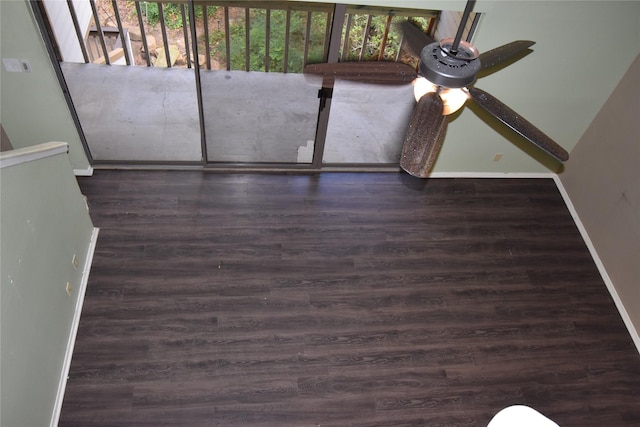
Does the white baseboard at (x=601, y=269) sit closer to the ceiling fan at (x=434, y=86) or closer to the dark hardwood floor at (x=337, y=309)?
the dark hardwood floor at (x=337, y=309)

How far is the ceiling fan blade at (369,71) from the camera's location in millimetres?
2182

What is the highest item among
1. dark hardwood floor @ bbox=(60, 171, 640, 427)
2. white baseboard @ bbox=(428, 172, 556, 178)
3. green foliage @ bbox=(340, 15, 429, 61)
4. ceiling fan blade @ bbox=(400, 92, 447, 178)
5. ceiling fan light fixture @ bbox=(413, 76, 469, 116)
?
ceiling fan light fixture @ bbox=(413, 76, 469, 116)

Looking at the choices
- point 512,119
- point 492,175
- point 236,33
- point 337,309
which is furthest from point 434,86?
point 492,175

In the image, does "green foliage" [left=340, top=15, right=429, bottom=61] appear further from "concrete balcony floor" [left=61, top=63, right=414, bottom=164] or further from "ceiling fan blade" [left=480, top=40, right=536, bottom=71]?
"ceiling fan blade" [left=480, top=40, right=536, bottom=71]

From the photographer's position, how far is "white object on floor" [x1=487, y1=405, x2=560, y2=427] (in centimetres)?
317

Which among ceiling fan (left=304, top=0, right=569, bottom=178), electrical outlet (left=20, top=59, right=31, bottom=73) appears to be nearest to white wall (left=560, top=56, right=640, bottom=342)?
ceiling fan (left=304, top=0, right=569, bottom=178)

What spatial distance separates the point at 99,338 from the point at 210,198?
155cm

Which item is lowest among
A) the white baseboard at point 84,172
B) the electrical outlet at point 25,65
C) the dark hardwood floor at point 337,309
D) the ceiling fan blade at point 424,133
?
the dark hardwood floor at point 337,309

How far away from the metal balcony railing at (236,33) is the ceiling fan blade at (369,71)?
52.6 inches

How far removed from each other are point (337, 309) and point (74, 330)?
199 cm

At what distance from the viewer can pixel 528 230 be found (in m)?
5.02

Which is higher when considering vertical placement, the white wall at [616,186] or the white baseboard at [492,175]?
the white wall at [616,186]

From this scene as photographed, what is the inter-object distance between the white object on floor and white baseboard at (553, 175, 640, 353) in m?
1.73

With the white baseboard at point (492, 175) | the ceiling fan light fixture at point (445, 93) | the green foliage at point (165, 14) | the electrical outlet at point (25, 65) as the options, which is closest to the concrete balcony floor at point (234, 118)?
the white baseboard at point (492, 175)
